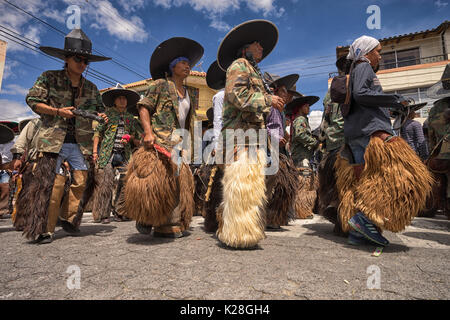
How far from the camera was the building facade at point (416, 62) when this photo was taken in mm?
18984

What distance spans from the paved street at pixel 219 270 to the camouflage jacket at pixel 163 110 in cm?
124

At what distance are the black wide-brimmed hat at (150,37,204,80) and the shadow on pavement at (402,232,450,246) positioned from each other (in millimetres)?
3716

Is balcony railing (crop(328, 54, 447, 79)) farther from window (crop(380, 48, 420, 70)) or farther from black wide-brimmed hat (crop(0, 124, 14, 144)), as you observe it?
black wide-brimmed hat (crop(0, 124, 14, 144))

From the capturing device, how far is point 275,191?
387 cm

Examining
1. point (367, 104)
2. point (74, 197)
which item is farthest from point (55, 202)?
point (367, 104)

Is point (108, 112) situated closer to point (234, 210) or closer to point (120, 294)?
point (234, 210)

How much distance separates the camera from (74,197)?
3.48 m

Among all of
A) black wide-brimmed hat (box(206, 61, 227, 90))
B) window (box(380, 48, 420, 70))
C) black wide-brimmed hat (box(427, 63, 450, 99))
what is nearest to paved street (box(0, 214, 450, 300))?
black wide-brimmed hat (box(206, 61, 227, 90))

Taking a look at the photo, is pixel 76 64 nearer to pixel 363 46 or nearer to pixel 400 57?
pixel 363 46

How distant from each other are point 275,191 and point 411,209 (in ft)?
5.70

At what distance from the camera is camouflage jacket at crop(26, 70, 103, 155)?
3129 millimetres

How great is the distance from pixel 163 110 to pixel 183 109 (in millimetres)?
300
